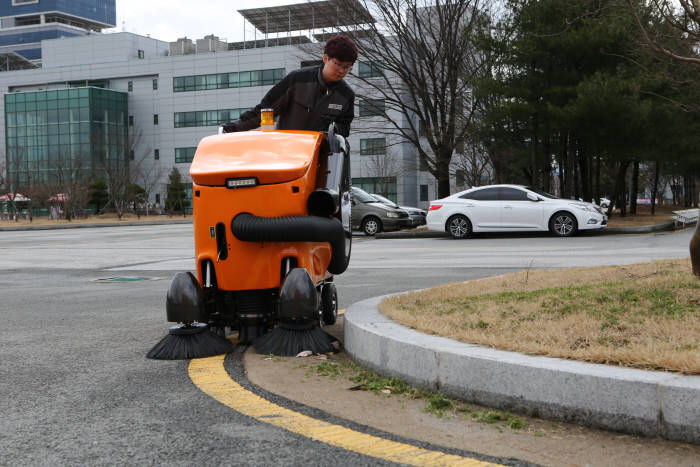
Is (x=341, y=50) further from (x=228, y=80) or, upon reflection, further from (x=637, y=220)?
(x=228, y=80)

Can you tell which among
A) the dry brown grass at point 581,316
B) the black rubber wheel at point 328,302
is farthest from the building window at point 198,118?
the black rubber wheel at point 328,302

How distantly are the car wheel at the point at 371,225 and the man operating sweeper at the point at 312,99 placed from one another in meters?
17.7

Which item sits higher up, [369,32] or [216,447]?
[369,32]

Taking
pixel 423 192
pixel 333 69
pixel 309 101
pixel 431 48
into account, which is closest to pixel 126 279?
pixel 309 101

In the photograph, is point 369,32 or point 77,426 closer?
point 77,426

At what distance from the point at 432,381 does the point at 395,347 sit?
339mm

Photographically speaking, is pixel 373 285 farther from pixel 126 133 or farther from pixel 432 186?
pixel 126 133

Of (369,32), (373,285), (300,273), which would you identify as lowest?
(373,285)

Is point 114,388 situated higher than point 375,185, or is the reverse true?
point 375,185

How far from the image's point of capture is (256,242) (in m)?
4.68

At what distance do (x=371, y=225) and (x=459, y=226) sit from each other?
3872mm

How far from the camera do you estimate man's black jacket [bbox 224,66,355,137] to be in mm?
5707

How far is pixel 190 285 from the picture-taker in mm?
4625

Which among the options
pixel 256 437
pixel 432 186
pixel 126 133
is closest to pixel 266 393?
pixel 256 437
